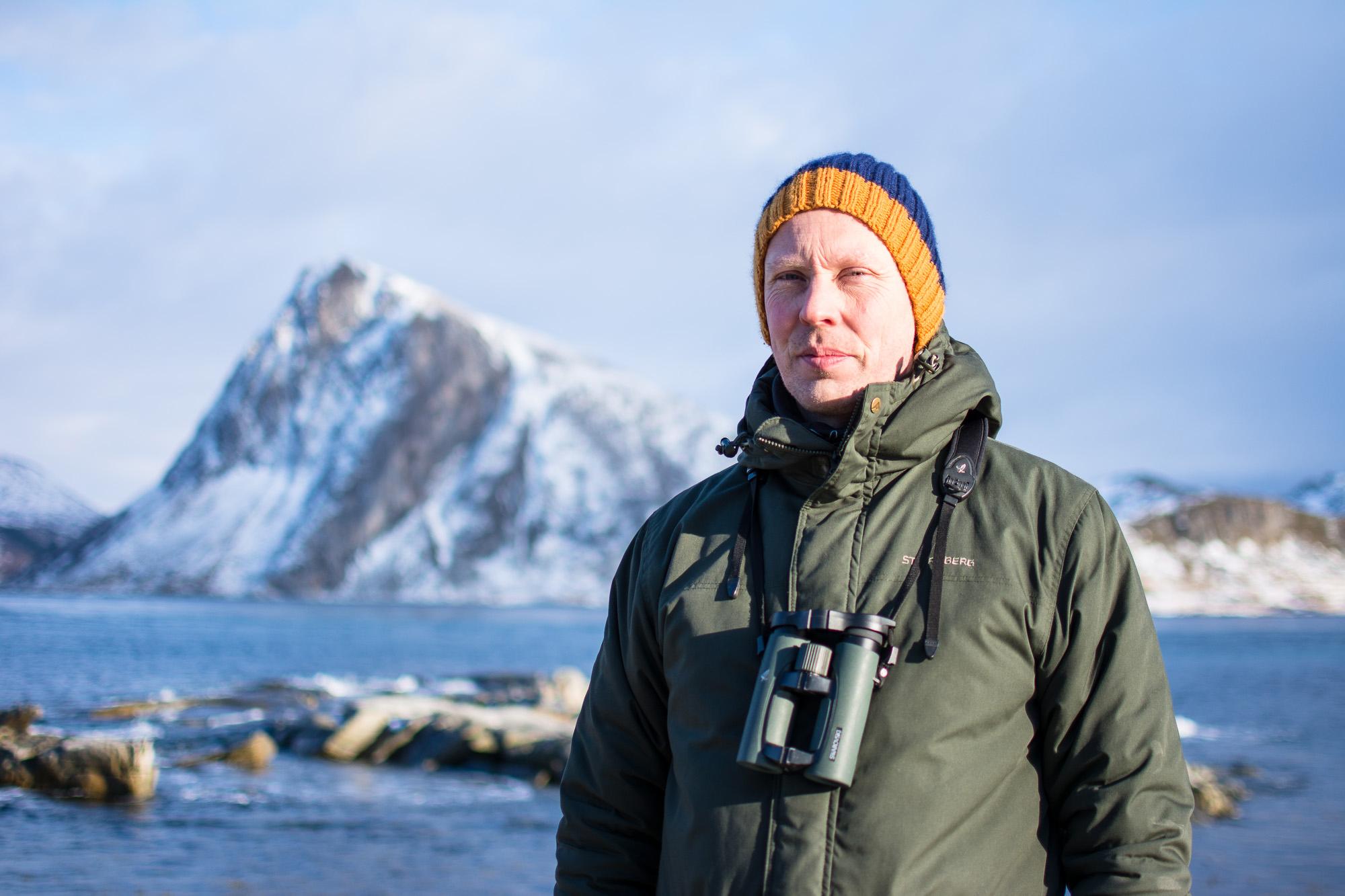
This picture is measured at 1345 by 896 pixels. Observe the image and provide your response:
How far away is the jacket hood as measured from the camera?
2.22 meters

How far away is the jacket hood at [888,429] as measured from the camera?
2.22m

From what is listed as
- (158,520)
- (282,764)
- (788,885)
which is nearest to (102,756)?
(282,764)

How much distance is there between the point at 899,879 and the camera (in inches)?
78.8

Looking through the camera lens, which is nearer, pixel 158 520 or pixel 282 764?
pixel 282 764

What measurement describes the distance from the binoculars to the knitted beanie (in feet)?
2.19

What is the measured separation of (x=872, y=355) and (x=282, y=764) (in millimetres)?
19311

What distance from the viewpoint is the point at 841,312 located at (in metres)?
2.29

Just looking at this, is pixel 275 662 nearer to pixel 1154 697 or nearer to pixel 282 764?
pixel 282 764

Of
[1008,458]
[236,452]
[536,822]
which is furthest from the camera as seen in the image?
[236,452]

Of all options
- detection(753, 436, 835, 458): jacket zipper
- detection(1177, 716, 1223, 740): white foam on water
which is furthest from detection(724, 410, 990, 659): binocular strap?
detection(1177, 716, 1223, 740): white foam on water

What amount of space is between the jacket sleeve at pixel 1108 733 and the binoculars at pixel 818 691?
0.34 m

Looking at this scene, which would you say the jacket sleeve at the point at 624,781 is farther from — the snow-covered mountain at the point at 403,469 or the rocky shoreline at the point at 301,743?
the snow-covered mountain at the point at 403,469

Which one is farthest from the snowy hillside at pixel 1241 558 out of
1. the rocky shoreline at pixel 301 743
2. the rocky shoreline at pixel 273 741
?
the rocky shoreline at pixel 273 741

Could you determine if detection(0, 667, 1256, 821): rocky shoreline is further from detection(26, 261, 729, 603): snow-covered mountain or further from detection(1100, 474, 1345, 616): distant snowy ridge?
detection(1100, 474, 1345, 616): distant snowy ridge
